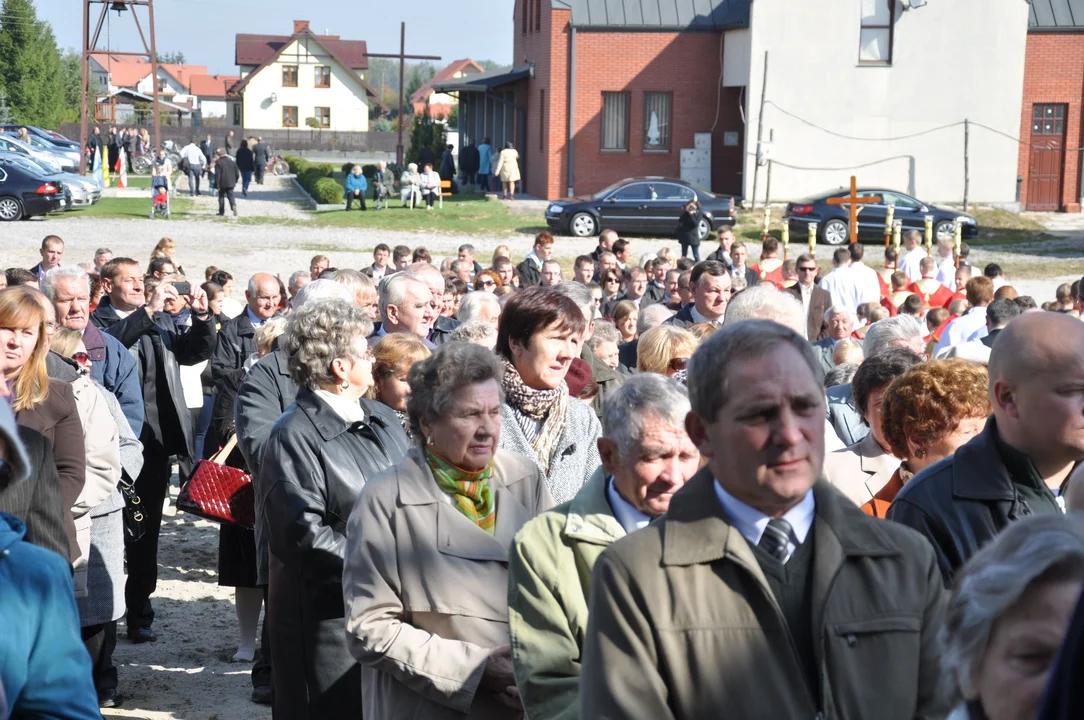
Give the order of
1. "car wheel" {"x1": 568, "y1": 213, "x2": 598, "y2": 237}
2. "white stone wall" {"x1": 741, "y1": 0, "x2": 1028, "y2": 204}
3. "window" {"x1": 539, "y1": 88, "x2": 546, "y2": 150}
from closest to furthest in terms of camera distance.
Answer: "car wheel" {"x1": 568, "y1": 213, "x2": 598, "y2": 237}, "white stone wall" {"x1": 741, "y1": 0, "x2": 1028, "y2": 204}, "window" {"x1": 539, "y1": 88, "x2": 546, "y2": 150}

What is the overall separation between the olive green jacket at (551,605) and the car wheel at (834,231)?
90.4ft

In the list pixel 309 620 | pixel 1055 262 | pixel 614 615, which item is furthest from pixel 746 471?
pixel 1055 262

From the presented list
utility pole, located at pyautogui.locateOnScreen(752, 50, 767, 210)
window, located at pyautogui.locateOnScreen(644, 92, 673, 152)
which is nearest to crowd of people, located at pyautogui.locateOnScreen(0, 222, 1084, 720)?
utility pole, located at pyautogui.locateOnScreen(752, 50, 767, 210)

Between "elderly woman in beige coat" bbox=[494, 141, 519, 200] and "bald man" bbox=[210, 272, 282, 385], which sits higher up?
"elderly woman in beige coat" bbox=[494, 141, 519, 200]

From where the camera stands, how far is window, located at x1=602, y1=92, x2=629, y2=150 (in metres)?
37.4

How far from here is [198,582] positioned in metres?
8.68

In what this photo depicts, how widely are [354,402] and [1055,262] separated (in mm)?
26672

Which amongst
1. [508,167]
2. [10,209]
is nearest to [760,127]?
[508,167]

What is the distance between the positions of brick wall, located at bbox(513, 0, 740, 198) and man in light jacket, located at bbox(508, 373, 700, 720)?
1354 inches

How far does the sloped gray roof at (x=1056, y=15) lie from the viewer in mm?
35750

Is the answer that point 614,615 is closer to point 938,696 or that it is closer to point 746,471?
point 746,471

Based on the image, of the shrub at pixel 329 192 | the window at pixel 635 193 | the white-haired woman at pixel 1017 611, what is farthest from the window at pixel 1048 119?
the white-haired woman at pixel 1017 611

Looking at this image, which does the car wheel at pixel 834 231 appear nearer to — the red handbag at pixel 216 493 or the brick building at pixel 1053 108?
the brick building at pixel 1053 108

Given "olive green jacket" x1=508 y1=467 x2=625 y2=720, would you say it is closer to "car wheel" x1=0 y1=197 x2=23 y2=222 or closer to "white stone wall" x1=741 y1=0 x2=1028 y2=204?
"car wheel" x1=0 y1=197 x2=23 y2=222
